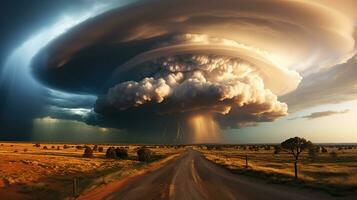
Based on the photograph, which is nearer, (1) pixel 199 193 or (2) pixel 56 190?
(1) pixel 199 193

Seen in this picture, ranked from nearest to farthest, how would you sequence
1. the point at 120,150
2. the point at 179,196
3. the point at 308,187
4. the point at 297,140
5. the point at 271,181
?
the point at 179,196, the point at 308,187, the point at 271,181, the point at 297,140, the point at 120,150

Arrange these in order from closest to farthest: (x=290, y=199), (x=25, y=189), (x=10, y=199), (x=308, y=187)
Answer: (x=290, y=199)
(x=10, y=199)
(x=308, y=187)
(x=25, y=189)

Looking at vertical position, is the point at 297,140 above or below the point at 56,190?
above

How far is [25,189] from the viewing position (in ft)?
84.6

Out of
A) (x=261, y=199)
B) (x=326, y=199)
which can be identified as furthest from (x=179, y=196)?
(x=326, y=199)

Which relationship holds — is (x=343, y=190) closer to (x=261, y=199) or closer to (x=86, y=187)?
(x=261, y=199)

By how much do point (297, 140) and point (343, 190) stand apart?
55.5 m

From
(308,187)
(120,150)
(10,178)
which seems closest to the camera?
(308,187)

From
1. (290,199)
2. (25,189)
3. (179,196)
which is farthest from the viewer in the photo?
(25,189)

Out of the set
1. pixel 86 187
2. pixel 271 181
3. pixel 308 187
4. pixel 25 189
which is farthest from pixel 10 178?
pixel 308 187

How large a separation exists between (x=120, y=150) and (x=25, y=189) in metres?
58.2

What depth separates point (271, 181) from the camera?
29031 millimetres

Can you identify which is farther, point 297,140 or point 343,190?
point 297,140

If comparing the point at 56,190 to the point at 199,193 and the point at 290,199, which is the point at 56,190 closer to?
the point at 199,193
